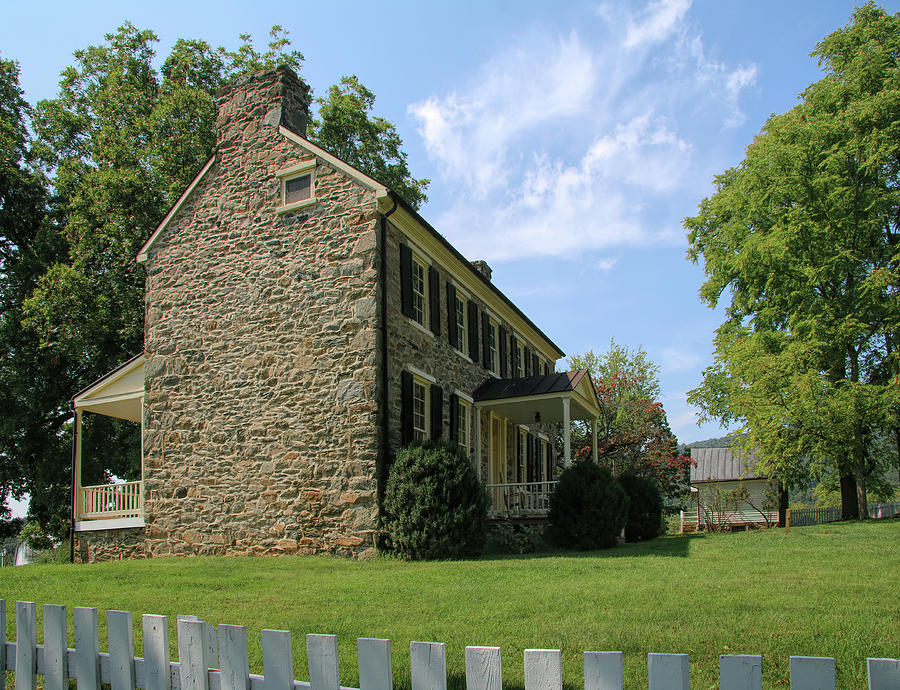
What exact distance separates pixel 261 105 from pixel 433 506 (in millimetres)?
8672

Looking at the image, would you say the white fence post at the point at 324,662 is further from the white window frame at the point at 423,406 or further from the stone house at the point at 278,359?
the white window frame at the point at 423,406

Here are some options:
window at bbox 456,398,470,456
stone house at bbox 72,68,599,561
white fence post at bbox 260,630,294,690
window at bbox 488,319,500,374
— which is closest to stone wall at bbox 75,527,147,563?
stone house at bbox 72,68,599,561

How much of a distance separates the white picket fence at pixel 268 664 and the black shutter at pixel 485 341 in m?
14.7

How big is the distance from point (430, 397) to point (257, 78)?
7294 millimetres

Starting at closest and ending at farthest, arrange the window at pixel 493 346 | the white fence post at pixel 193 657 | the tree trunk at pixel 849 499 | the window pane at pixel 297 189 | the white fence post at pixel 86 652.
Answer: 1. the white fence post at pixel 193 657
2. the white fence post at pixel 86 652
3. the window pane at pixel 297 189
4. the window at pixel 493 346
5. the tree trunk at pixel 849 499

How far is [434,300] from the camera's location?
15273 millimetres

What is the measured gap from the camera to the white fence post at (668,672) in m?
2.20

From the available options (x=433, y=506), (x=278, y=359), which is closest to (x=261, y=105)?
(x=278, y=359)

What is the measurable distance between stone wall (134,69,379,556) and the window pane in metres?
0.24

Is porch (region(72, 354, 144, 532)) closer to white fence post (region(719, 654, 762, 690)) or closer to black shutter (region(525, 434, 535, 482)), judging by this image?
black shutter (region(525, 434, 535, 482))

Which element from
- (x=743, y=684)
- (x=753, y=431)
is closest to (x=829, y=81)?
(x=753, y=431)

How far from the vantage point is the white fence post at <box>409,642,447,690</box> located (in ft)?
8.00

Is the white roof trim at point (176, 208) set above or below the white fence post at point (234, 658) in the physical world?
above

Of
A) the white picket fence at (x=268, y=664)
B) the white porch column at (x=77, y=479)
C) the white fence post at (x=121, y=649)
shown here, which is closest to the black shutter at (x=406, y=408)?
the white porch column at (x=77, y=479)
